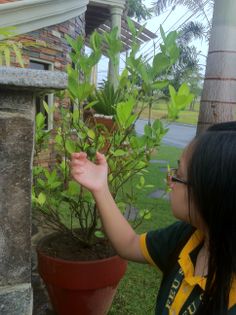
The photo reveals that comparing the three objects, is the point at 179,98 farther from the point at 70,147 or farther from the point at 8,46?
the point at 8,46

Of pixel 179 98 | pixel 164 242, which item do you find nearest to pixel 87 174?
pixel 164 242

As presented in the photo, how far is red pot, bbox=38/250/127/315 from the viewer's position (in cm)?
212

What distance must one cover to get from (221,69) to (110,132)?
35.6 inches

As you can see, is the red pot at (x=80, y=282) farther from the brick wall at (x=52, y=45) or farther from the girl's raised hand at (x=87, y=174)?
the brick wall at (x=52, y=45)

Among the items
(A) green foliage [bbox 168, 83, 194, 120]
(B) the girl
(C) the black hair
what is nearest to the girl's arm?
(B) the girl

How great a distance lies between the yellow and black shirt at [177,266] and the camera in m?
1.22

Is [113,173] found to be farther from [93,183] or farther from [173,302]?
[173,302]

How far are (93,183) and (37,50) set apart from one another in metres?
→ 4.80

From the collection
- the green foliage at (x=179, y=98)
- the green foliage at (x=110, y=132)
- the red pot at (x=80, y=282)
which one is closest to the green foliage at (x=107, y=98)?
the green foliage at (x=110, y=132)

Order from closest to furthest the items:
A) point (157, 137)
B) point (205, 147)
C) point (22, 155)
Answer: point (205, 147), point (22, 155), point (157, 137)

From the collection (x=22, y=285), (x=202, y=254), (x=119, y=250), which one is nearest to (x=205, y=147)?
(x=202, y=254)

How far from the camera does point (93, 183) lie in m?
1.45

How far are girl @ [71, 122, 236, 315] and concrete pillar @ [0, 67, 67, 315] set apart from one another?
0.24m

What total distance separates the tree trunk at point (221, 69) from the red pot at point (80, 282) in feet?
3.38
